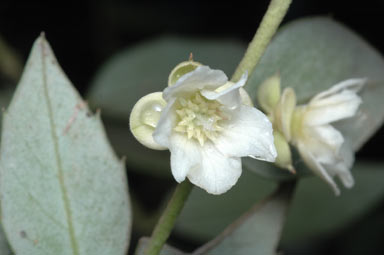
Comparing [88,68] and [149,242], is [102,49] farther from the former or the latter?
[149,242]

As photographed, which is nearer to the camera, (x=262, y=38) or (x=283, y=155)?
(x=262, y=38)

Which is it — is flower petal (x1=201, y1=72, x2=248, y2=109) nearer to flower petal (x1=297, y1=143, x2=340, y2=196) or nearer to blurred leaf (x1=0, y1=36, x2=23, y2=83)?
flower petal (x1=297, y1=143, x2=340, y2=196)

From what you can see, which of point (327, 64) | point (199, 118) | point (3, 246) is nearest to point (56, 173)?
point (3, 246)

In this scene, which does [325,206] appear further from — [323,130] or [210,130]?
[210,130]

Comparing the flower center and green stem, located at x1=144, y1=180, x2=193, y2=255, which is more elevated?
the flower center

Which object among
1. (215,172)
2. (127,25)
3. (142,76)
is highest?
(215,172)

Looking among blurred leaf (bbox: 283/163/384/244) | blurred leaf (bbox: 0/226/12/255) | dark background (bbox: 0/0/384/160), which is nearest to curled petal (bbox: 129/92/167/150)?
blurred leaf (bbox: 0/226/12/255)
